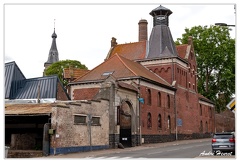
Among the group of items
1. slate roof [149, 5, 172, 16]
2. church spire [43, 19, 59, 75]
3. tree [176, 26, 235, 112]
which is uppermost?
church spire [43, 19, 59, 75]

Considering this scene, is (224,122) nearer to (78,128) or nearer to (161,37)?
(161,37)

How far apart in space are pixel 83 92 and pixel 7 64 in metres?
9.45

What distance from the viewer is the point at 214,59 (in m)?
61.4

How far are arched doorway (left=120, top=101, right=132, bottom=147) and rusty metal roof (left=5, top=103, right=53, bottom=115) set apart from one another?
942 centimetres

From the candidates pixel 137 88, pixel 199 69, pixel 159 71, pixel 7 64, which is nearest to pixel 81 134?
pixel 137 88

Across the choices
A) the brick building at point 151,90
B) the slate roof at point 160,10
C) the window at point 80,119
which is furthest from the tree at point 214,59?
the window at point 80,119

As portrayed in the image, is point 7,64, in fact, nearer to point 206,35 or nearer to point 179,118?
point 179,118

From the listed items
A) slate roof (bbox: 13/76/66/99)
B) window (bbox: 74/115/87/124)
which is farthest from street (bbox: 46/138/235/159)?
slate roof (bbox: 13/76/66/99)

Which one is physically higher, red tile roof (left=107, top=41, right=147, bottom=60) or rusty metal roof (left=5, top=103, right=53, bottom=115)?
red tile roof (left=107, top=41, right=147, bottom=60)

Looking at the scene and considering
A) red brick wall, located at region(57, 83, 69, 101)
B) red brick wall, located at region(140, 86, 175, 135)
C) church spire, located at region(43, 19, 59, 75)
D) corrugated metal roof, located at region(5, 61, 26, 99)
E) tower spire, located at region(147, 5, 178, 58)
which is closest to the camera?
red brick wall, located at region(140, 86, 175, 135)

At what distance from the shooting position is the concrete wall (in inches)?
1058

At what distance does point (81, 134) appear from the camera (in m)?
29.7

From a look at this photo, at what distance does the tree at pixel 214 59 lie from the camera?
61.1 meters

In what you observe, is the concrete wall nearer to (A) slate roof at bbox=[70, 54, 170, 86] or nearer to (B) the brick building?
(B) the brick building
